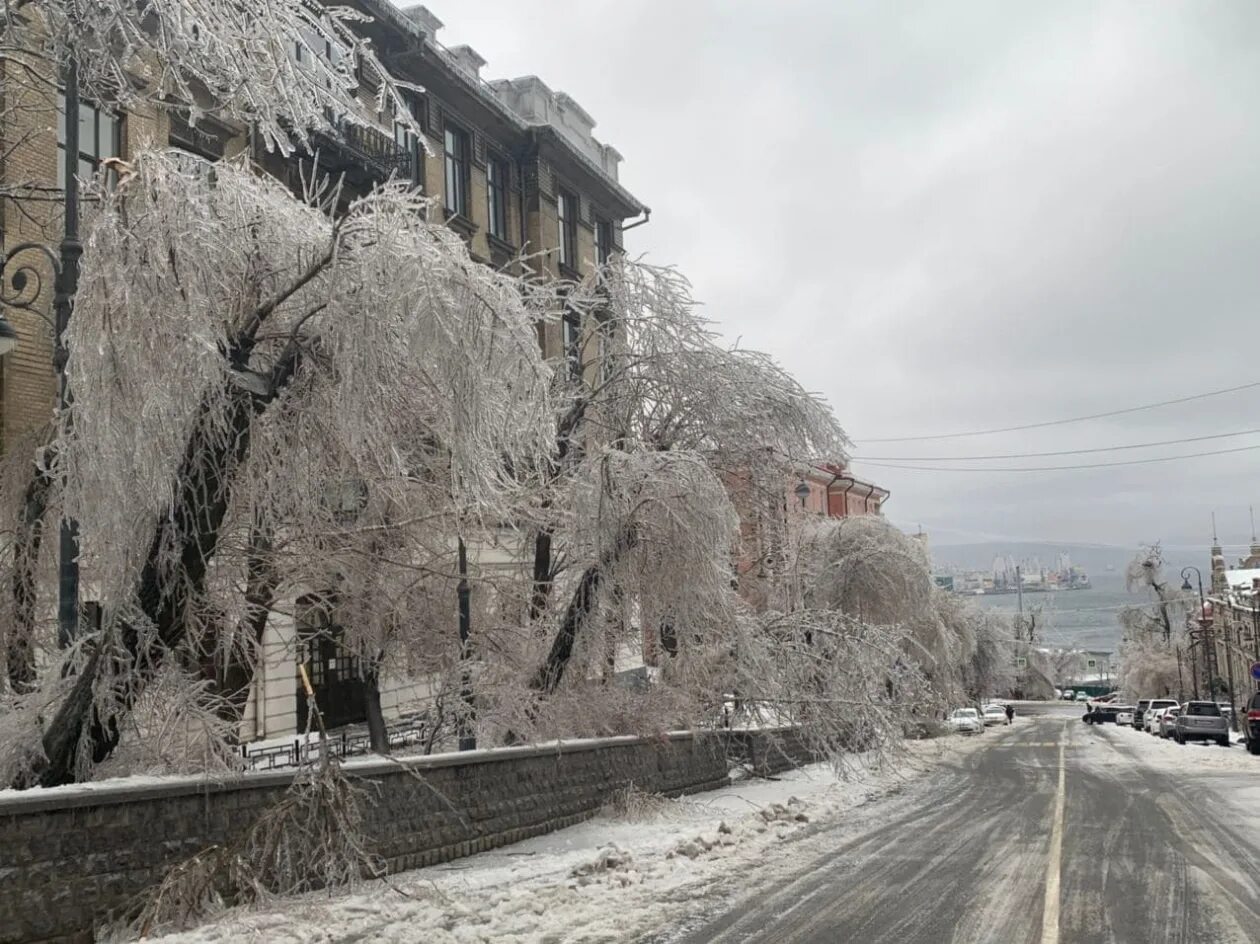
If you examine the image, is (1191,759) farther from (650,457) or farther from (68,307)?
(68,307)

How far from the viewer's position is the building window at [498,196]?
101 feet

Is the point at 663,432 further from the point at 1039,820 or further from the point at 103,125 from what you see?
the point at 103,125

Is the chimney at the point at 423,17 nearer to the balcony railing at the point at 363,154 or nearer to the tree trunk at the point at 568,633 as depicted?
the balcony railing at the point at 363,154

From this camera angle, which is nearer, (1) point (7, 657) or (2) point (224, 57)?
(2) point (224, 57)

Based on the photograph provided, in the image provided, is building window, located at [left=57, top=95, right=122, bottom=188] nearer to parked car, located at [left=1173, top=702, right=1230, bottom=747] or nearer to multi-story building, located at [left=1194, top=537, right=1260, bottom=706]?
parked car, located at [left=1173, top=702, right=1230, bottom=747]

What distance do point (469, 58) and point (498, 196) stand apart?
14.2 ft

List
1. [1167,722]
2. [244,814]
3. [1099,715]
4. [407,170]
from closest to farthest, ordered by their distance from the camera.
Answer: [244,814] < [407,170] < [1167,722] < [1099,715]

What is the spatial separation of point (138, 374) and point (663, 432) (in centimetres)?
1026

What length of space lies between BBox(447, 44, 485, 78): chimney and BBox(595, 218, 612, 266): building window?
686 centimetres

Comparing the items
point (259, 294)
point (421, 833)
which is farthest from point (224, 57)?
point (421, 833)

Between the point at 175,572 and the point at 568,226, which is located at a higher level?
the point at 568,226

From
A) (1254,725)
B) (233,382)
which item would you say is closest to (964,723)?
(1254,725)

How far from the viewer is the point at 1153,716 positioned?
5288 cm

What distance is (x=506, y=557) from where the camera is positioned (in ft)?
58.5
